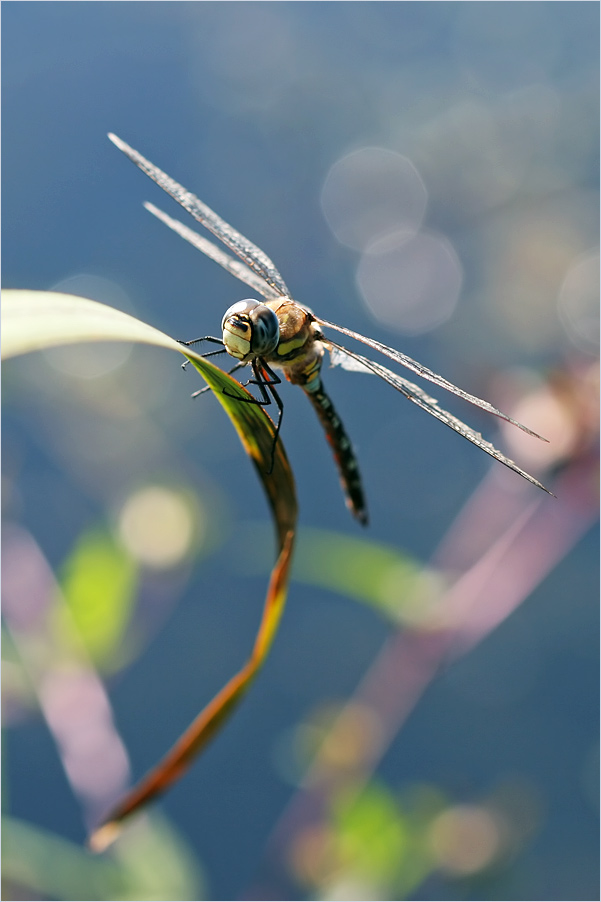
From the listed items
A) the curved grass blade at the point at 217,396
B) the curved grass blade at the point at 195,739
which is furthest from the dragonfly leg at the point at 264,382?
the curved grass blade at the point at 195,739

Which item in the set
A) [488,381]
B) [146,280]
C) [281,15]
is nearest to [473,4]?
[281,15]

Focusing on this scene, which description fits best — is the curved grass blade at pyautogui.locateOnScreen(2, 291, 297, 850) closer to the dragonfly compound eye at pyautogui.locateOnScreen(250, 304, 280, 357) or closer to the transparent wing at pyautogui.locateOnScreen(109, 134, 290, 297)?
the dragonfly compound eye at pyautogui.locateOnScreen(250, 304, 280, 357)

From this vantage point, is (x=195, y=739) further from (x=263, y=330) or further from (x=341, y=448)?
(x=341, y=448)

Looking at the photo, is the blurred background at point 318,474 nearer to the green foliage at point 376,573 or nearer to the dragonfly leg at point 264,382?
the green foliage at point 376,573

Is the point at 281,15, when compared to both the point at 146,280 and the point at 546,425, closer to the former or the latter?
the point at 146,280

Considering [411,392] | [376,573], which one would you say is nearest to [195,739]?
[411,392]

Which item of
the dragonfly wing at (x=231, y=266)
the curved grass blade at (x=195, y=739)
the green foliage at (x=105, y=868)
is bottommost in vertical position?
the green foliage at (x=105, y=868)
